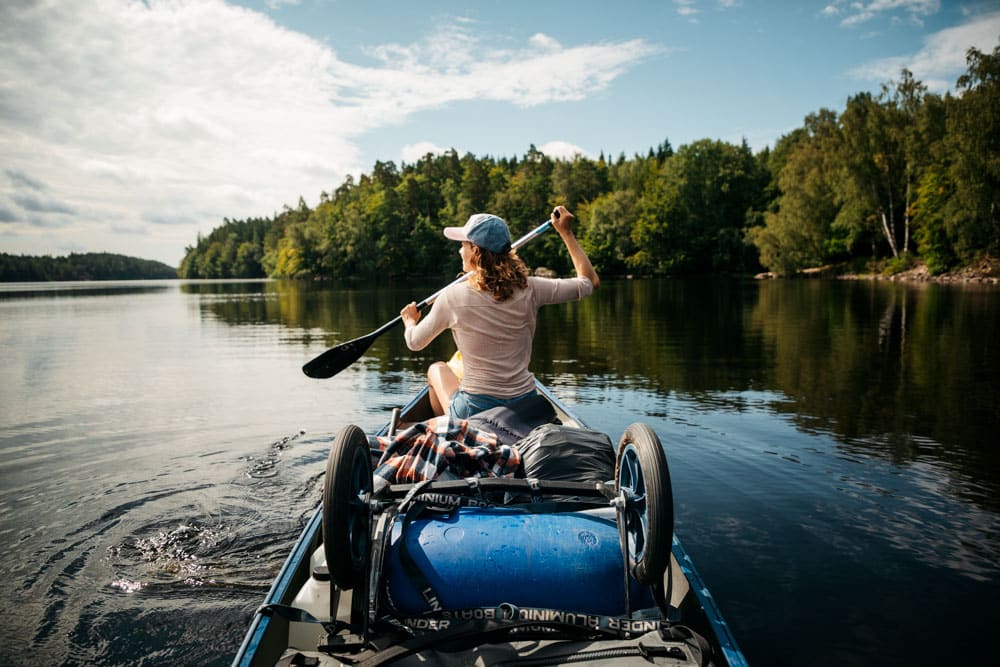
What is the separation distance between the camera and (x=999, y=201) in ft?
119

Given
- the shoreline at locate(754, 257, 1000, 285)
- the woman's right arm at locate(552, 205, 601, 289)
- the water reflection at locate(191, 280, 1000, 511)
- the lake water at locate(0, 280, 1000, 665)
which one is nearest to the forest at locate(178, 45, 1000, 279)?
the shoreline at locate(754, 257, 1000, 285)

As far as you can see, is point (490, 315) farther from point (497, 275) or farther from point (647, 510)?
point (647, 510)

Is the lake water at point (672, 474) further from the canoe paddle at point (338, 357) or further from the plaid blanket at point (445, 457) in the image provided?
the plaid blanket at point (445, 457)

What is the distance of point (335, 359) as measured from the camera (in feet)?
21.8

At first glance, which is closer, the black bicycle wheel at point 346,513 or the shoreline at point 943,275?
the black bicycle wheel at point 346,513

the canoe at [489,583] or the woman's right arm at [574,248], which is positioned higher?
the woman's right arm at [574,248]

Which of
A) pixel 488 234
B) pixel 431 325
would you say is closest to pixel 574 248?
pixel 488 234

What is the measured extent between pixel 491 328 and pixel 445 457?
1.06 m

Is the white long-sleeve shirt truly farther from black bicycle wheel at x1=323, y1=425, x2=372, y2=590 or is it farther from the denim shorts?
black bicycle wheel at x1=323, y1=425, x2=372, y2=590

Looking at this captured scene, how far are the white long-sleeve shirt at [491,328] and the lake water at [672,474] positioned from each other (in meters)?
2.09

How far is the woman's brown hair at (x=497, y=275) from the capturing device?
3963mm

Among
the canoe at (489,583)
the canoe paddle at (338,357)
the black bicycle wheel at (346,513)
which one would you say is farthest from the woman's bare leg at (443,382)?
the black bicycle wheel at (346,513)

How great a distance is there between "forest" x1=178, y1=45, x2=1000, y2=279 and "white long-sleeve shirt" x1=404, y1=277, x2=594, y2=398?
1703 inches

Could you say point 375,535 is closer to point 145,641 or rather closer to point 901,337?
point 145,641
